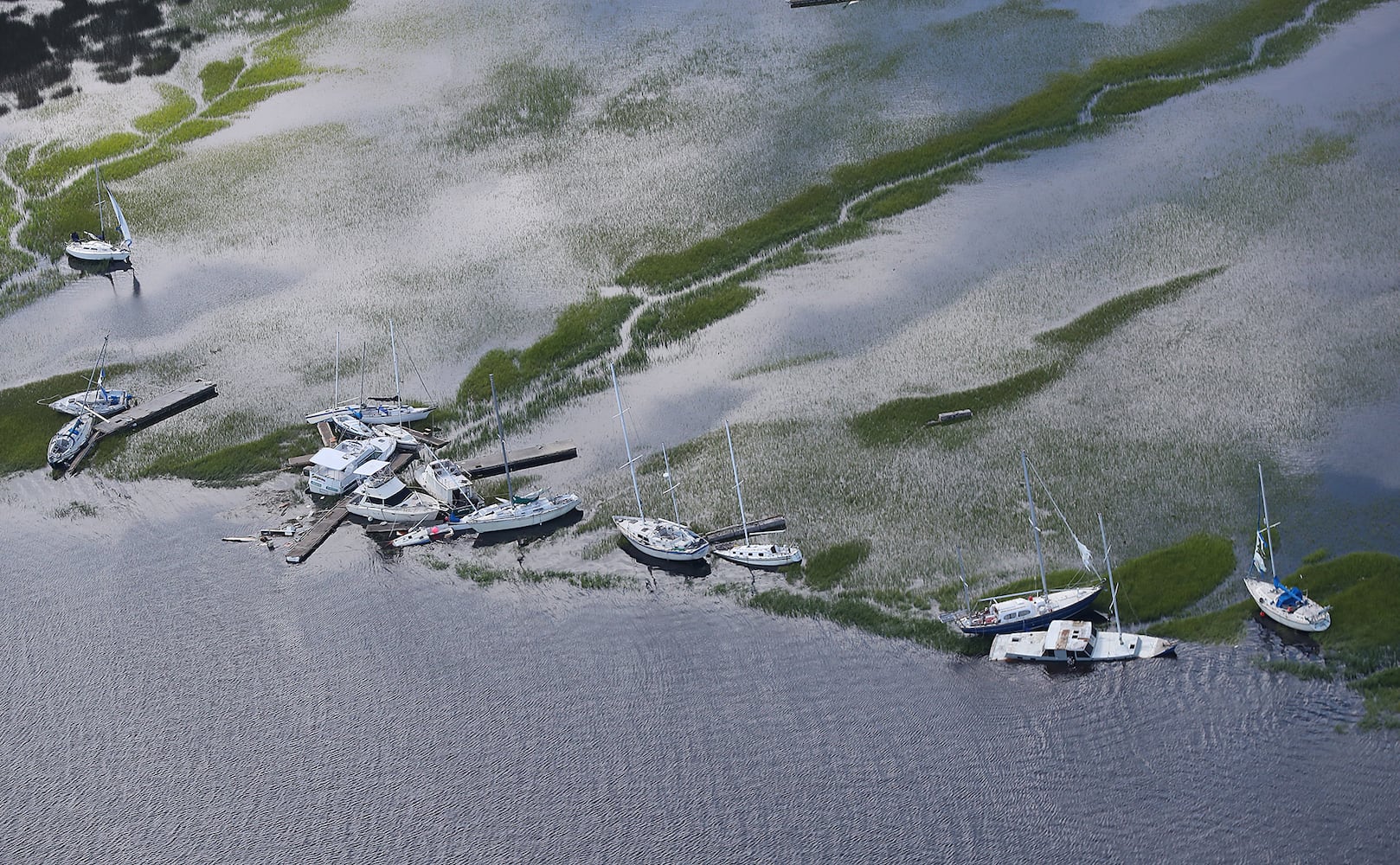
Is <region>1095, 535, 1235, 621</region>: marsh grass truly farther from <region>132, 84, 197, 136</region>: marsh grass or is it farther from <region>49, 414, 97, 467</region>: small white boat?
<region>132, 84, 197, 136</region>: marsh grass

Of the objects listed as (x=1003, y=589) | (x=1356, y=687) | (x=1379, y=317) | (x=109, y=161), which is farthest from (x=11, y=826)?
(x=1379, y=317)

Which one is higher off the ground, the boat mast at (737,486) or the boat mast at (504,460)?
the boat mast at (504,460)

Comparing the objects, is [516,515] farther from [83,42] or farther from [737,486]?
[83,42]

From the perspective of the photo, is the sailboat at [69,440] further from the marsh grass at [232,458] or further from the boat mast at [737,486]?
the boat mast at [737,486]

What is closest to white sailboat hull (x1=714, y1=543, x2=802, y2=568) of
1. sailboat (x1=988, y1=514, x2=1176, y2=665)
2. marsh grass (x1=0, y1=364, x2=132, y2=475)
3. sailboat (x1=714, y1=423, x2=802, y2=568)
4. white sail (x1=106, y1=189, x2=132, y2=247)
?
sailboat (x1=714, y1=423, x2=802, y2=568)

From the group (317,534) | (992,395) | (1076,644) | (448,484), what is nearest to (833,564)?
(1076,644)

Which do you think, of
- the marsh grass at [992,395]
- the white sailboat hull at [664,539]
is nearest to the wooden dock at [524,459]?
the white sailboat hull at [664,539]

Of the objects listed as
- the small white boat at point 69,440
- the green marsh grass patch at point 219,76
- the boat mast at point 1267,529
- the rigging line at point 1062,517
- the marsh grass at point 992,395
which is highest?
the green marsh grass patch at point 219,76
